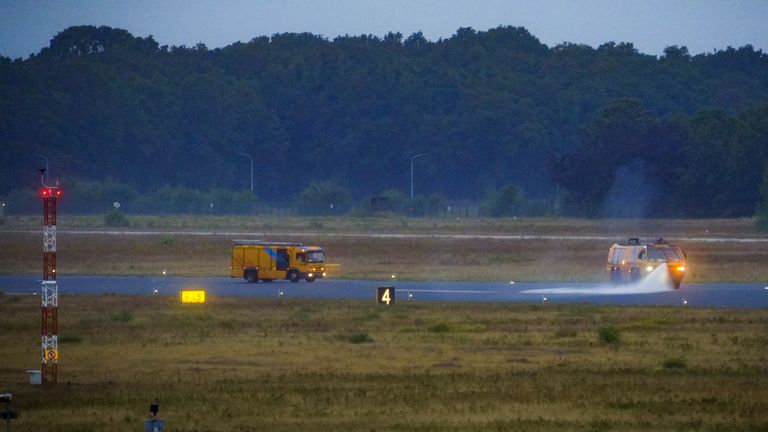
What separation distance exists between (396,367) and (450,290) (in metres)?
26.5

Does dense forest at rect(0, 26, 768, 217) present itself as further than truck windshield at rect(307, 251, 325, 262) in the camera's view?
Yes

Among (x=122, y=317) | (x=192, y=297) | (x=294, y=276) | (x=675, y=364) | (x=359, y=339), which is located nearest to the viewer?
(x=675, y=364)

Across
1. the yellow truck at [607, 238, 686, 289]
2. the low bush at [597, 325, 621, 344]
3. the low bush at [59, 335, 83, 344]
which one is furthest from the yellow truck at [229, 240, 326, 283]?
the low bush at [597, 325, 621, 344]

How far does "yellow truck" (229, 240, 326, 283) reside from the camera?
210 ft

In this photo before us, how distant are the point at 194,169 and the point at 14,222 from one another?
50690 mm

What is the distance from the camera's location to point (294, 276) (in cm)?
6425

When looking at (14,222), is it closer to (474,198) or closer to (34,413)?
(474,198)

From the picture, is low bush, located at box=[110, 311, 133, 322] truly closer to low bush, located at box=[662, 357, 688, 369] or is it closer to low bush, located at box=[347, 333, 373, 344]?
low bush, located at box=[347, 333, 373, 344]

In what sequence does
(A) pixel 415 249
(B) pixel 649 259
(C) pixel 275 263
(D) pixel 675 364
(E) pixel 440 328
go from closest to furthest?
(D) pixel 675 364 < (E) pixel 440 328 < (B) pixel 649 259 < (C) pixel 275 263 < (A) pixel 415 249

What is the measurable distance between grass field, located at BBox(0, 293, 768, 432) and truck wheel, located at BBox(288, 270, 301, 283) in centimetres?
1567

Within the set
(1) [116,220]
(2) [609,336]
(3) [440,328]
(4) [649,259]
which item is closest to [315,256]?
(4) [649,259]

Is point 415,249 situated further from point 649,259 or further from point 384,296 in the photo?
point 384,296

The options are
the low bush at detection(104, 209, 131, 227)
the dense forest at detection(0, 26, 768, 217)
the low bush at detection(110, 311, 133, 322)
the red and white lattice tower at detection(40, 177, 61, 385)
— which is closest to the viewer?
the red and white lattice tower at detection(40, 177, 61, 385)

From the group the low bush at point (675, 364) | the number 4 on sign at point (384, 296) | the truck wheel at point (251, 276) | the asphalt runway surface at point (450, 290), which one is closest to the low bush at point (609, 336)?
the low bush at point (675, 364)
